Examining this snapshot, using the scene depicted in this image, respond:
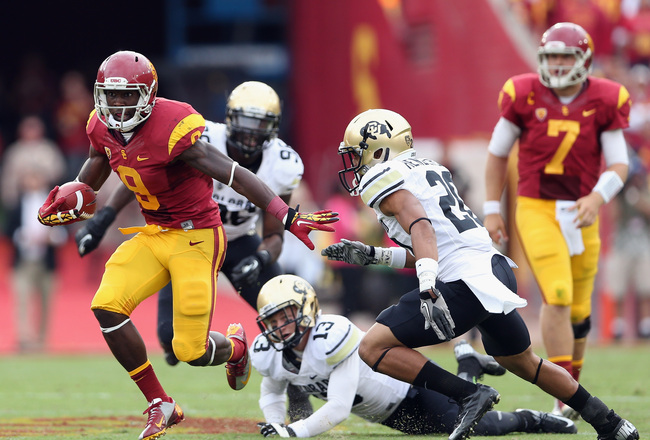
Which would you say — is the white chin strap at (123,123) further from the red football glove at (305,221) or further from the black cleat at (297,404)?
the black cleat at (297,404)

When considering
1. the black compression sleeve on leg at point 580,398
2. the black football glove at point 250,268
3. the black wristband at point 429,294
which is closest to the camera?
the black wristband at point 429,294

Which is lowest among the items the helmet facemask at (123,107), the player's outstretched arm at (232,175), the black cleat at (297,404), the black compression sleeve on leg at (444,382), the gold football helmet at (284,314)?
the black cleat at (297,404)

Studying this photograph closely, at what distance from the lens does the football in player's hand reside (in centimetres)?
492

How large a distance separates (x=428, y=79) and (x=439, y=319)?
8.94m

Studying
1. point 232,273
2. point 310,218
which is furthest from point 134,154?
point 232,273

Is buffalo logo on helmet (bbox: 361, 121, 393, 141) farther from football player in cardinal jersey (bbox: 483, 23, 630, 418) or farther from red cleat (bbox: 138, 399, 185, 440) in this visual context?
red cleat (bbox: 138, 399, 185, 440)

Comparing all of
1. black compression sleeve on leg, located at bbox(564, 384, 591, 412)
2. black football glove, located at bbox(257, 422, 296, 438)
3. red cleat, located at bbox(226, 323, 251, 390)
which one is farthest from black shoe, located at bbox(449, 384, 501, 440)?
red cleat, located at bbox(226, 323, 251, 390)

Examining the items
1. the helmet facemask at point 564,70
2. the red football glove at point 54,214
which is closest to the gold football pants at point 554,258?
the helmet facemask at point 564,70

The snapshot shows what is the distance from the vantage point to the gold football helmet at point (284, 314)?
4840 millimetres

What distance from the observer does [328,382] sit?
16.1 ft

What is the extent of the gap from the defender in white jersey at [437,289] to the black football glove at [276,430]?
2.01ft

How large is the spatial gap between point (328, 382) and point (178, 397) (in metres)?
2.26

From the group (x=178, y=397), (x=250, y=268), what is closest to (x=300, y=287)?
(x=250, y=268)

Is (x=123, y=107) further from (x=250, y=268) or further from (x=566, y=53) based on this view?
(x=566, y=53)
